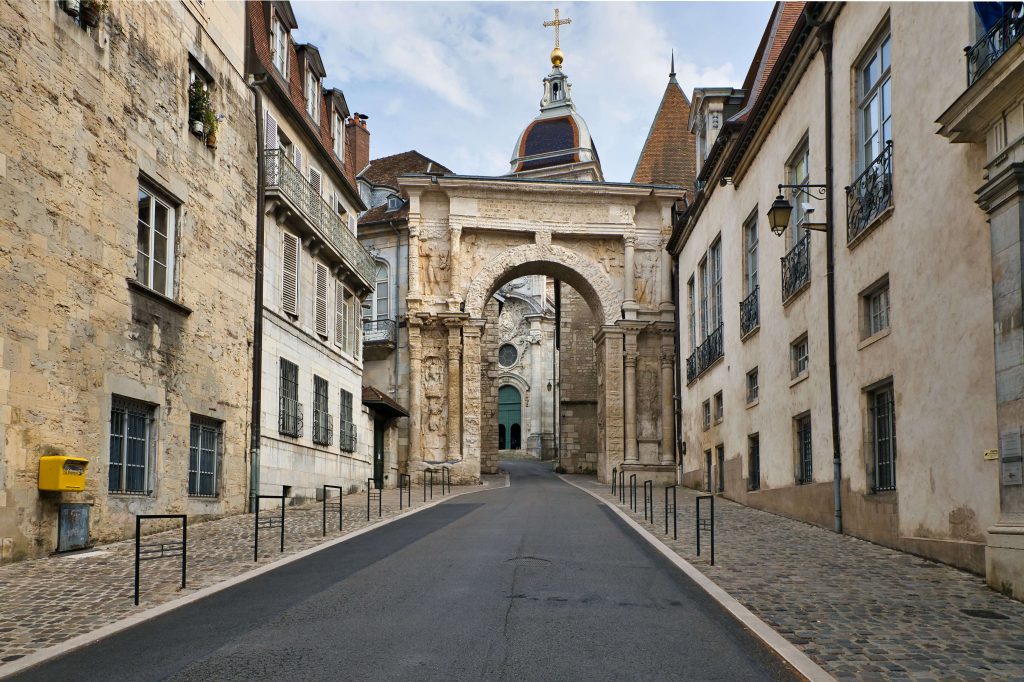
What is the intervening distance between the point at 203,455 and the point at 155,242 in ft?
12.9

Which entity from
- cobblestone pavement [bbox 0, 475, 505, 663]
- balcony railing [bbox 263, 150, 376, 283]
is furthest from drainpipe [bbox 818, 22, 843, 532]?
balcony railing [bbox 263, 150, 376, 283]

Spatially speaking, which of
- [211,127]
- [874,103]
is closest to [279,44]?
[211,127]

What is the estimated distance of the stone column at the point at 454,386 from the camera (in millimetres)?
39375

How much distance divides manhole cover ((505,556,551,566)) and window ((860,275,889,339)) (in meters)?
5.61

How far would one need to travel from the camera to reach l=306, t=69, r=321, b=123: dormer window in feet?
85.6

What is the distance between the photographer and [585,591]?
372 inches

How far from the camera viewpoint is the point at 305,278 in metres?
24.7

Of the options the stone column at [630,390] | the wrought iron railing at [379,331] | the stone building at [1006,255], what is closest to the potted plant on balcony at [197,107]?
the stone building at [1006,255]

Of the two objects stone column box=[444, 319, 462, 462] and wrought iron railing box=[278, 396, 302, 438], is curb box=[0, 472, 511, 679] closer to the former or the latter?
wrought iron railing box=[278, 396, 302, 438]

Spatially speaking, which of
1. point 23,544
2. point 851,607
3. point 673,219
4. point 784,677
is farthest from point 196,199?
point 673,219

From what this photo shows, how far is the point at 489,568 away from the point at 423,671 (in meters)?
4.78

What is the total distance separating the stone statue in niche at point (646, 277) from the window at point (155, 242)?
84.9 feet

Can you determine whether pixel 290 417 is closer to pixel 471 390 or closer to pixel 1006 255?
pixel 1006 255

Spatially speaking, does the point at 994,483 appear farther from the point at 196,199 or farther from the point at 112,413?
the point at 196,199
